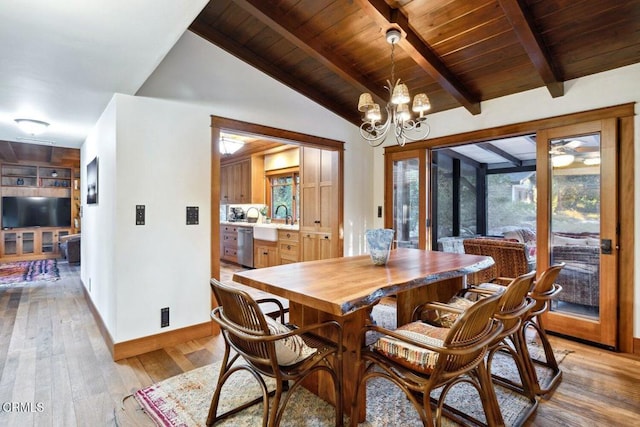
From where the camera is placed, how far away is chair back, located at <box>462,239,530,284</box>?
3.38 meters

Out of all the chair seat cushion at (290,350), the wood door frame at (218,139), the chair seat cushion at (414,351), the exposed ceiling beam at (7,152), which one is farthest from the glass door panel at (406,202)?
the exposed ceiling beam at (7,152)

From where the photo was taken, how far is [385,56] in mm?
3066

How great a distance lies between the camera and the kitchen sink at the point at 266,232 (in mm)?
5554

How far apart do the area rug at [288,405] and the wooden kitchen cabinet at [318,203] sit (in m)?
2.42

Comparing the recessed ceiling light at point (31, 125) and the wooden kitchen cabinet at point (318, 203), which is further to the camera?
the wooden kitchen cabinet at point (318, 203)

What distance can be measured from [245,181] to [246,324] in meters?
5.82

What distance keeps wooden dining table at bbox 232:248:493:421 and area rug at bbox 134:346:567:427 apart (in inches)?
5.7

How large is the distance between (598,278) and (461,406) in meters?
1.99

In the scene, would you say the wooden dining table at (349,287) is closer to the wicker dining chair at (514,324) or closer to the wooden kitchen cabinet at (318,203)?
the wicker dining chair at (514,324)

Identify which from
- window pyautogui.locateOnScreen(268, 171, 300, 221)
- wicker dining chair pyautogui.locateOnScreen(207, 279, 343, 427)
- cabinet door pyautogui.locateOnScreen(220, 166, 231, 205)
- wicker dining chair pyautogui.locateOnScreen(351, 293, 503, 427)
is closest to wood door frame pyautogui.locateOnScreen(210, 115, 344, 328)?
wicker dining chair pyautogui.locateOnScreen(207, 279, 343, 427)

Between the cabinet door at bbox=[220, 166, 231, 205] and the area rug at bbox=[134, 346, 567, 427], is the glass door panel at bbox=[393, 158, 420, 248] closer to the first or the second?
the area rug at bbox=[134, 346, 567, 427]

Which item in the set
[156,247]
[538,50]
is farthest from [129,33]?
[538,50]

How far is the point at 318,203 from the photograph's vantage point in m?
4.75

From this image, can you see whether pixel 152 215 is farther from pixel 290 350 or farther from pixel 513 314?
pixel 513 314
